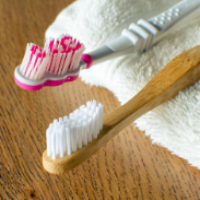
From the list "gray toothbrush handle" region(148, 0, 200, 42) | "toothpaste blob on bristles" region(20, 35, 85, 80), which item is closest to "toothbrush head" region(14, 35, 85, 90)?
"toothpaste blob on bristles" region(20, 35, 85, 80)

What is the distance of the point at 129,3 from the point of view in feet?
1.70

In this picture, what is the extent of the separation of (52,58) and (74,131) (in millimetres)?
113

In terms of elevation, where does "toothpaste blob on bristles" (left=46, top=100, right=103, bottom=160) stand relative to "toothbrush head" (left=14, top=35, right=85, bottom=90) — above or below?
below

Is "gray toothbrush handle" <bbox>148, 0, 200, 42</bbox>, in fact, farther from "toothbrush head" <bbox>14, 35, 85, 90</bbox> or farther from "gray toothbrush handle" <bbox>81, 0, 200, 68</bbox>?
"toothbrush head" <bbox>14, 35, 85, 90</bbox>

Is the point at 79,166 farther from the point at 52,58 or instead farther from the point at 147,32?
the point at 147,32

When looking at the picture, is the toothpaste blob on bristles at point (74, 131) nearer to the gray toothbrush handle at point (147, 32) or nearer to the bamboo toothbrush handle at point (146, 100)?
the bamboo toothbrush handle at point (146, 100)

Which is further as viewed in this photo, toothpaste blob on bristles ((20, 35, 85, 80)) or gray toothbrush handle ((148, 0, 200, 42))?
gray toothbrush handle ((148, 0, 200, 42))

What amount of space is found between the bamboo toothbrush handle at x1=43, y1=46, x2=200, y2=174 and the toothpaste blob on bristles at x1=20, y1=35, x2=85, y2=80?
0.09 m

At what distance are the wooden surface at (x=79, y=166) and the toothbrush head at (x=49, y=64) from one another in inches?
2.5

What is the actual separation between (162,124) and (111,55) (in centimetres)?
13

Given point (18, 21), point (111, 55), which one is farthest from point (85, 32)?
point (18, 21)

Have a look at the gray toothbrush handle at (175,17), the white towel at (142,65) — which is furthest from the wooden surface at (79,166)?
the gray toothbrush handle at (175,17)

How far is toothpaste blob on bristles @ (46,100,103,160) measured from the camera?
300 mm

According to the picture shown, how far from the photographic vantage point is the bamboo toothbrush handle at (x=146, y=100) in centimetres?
31
